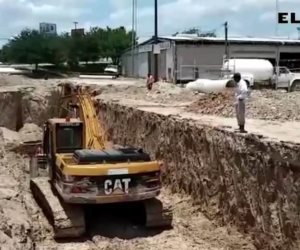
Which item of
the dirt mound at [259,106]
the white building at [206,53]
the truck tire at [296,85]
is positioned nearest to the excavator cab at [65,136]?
the dirt mound at [259,106]

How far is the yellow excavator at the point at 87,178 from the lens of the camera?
11828mm

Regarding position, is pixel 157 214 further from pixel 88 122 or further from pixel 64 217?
pixel 88 122

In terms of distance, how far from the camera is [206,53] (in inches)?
1817

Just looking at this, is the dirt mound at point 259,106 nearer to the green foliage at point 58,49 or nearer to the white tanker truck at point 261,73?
the white tanker truck at point 261,73

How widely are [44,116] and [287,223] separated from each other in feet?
67.2

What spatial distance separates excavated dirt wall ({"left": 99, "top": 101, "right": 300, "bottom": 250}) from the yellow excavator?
1.44 meters

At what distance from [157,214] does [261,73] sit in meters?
25.9

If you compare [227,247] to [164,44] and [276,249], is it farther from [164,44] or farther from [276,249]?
[164,44]

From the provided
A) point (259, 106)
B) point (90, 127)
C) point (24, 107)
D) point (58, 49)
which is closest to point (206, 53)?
point (24, 107)

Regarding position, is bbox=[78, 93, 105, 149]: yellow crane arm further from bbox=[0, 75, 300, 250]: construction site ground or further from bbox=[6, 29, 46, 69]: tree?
bbox=[6, 29, 46, 69]: tree

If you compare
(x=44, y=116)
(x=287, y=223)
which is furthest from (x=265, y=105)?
(x=44, y=116)

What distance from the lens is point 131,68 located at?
59188 millimetres

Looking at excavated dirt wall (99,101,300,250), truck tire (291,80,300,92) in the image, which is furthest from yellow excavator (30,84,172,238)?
truck tire (291,80,300,92)

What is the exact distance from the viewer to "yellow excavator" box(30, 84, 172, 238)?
466 inches
